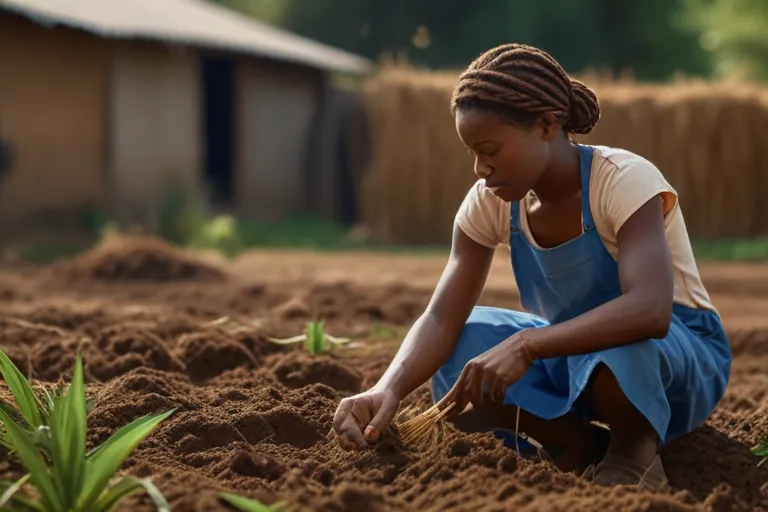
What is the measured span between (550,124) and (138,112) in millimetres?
10772

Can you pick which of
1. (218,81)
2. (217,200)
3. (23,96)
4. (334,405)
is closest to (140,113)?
(23,96)

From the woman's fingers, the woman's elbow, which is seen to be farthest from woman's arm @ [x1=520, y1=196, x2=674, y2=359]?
the woman's fingers

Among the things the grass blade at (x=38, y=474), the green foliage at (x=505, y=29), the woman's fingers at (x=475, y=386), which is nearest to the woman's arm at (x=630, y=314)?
the woman's fingers at (x=475, y=386)

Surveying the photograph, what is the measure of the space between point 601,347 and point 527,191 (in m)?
0.43

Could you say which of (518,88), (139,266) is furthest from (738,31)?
(518,88)

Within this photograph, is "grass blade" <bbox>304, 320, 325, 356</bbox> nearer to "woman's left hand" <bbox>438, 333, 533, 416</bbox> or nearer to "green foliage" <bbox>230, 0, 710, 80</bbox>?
"woman's left hand" <bbox>438, 333, 533, 416</bbox>

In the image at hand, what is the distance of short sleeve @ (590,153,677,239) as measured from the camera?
111 inches

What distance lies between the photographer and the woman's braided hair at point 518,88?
2.79 m

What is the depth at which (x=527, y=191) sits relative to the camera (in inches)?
114

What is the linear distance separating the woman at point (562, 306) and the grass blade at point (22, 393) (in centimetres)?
71

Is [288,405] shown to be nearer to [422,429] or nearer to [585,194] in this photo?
[422,429]

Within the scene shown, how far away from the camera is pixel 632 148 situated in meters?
12.9

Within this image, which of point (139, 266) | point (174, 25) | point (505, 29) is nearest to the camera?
point (139, 266)

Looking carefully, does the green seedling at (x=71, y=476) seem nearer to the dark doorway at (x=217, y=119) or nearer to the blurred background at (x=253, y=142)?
the blurred background at (x=253, y=142)
